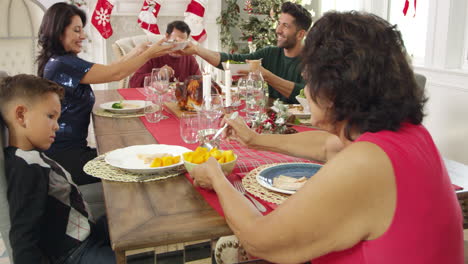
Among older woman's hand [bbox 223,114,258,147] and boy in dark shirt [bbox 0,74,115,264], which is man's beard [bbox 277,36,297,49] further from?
boy in dark shirt [bbox 0,74,115,264]

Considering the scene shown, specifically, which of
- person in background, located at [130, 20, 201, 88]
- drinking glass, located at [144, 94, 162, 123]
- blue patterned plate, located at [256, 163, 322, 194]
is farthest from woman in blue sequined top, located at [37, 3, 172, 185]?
person in background, located at [130, 20, 201, 88]

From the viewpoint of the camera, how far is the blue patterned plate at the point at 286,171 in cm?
129

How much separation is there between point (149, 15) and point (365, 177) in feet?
14.8

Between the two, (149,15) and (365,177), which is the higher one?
(149,15)

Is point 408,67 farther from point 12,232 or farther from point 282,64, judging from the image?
point 282,64

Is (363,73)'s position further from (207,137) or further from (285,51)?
(285,51)

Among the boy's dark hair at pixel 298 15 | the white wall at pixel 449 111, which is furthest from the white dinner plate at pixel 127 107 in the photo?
the white wall at pixel 449 111

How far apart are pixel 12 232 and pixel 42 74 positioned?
4.38ft

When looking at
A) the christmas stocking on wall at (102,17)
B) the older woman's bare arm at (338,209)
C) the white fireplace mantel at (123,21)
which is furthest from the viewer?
the white fireplace mantel at (123,21)

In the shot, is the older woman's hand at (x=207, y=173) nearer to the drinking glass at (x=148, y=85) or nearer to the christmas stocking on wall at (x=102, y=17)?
the drinking glass at (x=148, y=85)

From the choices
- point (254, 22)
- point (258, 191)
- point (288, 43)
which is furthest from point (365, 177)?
point (254, 22)

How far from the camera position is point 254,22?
534 cm

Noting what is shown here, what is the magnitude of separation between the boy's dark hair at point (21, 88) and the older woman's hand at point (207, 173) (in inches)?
24.8

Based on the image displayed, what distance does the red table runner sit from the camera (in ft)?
3.99
